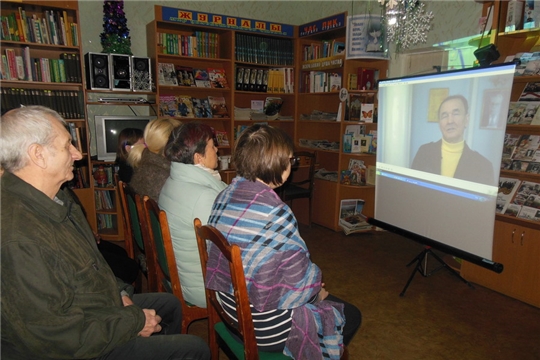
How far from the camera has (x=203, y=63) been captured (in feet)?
14.7

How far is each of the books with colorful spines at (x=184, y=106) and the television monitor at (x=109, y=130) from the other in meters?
0.49

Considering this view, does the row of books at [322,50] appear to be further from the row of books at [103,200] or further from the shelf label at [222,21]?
the row of books at [103,200]

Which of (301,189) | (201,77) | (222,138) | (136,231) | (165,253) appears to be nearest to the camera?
(165,253)

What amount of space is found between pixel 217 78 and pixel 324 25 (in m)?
1.42

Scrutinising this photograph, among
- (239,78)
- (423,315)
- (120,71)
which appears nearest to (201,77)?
(239,78)

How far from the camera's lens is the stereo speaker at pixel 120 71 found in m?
3.69

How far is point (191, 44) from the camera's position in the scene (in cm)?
419

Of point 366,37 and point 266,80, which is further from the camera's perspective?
point 266,80

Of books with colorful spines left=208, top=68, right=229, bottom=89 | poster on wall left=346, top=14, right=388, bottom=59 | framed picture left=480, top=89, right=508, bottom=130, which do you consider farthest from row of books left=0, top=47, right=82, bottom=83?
framed picture left=480, top=89, right=508, bottom=130

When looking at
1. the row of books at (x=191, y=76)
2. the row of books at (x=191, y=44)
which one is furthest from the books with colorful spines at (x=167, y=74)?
the row of books at (x=191, y=44)

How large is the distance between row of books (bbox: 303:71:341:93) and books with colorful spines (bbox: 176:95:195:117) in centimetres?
152

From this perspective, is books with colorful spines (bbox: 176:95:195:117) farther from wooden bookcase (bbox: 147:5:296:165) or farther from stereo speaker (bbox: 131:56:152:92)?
stereo speaker (bbox: 131:56:152:92)

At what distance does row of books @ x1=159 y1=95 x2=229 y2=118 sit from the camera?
4222mm

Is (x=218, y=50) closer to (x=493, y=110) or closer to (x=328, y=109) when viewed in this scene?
(x=328, y=109)
